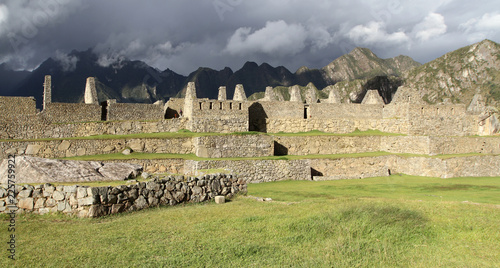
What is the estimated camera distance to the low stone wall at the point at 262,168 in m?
18.2

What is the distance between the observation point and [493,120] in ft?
99.4

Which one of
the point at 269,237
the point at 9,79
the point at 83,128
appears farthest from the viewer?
the point at 9,79

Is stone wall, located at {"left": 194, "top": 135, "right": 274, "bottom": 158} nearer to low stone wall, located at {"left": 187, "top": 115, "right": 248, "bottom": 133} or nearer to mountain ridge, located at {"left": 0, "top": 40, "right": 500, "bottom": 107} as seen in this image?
low stone wall, located at {"left": 187, "top": 115, "right": 248, "bottom": 133}

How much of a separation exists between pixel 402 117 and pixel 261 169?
14.9 meters

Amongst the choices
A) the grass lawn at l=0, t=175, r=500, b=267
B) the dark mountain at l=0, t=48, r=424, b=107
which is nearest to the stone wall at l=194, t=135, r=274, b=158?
the grass lawn at l=0, t=175, r=500, b=267

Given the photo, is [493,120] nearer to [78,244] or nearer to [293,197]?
[293,197]

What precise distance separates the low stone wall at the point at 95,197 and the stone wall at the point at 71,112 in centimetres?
1530

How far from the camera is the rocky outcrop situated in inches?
411

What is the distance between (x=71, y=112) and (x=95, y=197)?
16.6 metres

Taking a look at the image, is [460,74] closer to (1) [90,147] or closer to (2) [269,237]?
(1) [90,147]

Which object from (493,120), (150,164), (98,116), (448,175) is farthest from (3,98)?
(493,120)

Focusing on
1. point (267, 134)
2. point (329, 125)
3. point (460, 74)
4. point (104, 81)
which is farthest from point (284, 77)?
point (267, 134)

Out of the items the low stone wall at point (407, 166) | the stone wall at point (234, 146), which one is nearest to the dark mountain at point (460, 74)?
the low stone wall at point (407, 166)

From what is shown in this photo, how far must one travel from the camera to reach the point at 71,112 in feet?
74.9
